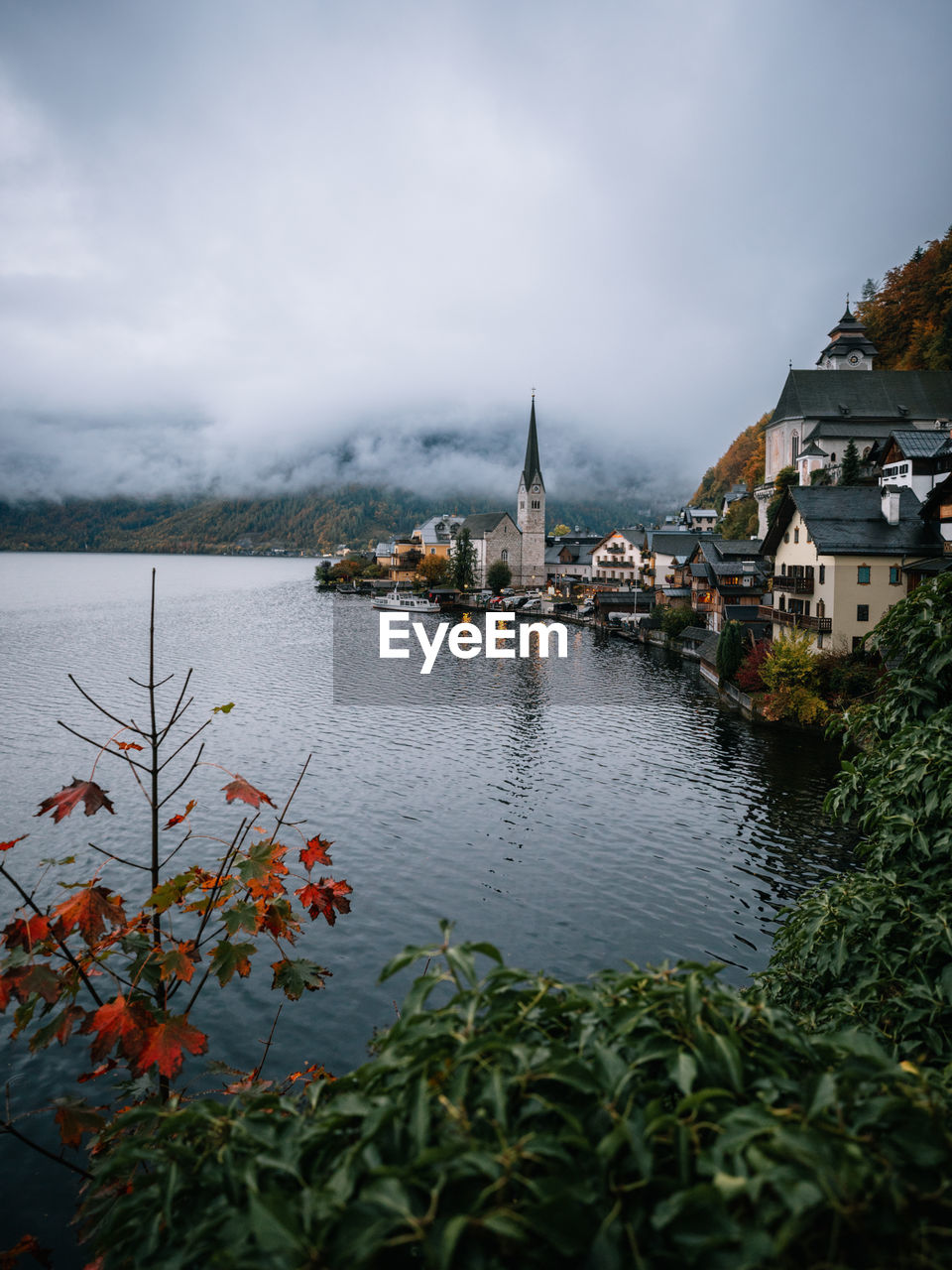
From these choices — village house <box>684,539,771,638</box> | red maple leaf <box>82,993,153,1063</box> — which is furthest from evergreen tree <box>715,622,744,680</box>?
red maple leaf <box>82,993,153,1063</box>

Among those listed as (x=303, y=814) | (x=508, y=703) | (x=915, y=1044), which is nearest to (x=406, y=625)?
(x=508, y=703)

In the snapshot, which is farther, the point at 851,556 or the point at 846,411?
the point at 846,411

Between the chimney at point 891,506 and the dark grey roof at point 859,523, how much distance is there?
25 cm

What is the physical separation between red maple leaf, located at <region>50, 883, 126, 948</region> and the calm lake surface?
9.97 m

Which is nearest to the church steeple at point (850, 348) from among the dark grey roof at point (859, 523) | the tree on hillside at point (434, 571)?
the dark grey roof at point (859, 523)

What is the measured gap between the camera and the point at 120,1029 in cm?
538

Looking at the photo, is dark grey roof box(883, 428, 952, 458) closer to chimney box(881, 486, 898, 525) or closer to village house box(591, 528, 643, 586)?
chimney box(881, 486, 898, 525)

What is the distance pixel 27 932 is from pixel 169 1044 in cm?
130

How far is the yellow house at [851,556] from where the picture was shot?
1807 inches

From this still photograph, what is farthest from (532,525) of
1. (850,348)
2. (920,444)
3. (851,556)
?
(851,556)

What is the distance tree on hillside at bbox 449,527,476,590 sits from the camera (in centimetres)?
15262
